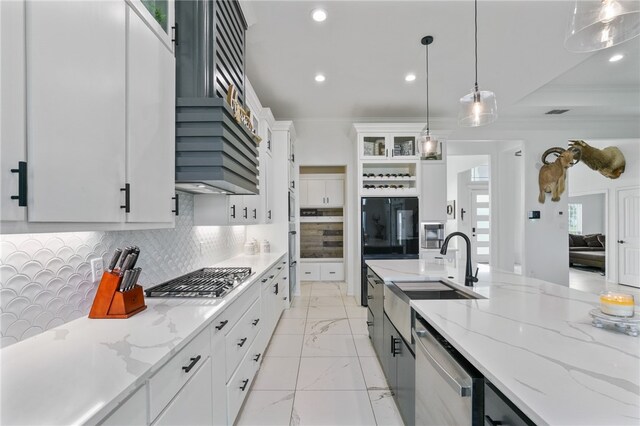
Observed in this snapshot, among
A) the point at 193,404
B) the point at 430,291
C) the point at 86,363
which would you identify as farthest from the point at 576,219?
the point at 86,363

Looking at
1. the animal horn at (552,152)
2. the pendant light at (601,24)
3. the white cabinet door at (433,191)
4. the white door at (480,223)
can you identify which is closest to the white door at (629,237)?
the animal horn at (552,152)

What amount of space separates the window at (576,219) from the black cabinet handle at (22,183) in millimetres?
12382

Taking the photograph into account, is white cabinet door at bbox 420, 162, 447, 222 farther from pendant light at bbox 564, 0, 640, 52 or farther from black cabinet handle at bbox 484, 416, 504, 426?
black cabinet handle at bbox 484, 416, 504, 426

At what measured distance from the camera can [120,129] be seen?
1.14 metres

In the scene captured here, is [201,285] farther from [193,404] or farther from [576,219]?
[576,219]

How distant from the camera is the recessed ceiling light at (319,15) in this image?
92.2 inches

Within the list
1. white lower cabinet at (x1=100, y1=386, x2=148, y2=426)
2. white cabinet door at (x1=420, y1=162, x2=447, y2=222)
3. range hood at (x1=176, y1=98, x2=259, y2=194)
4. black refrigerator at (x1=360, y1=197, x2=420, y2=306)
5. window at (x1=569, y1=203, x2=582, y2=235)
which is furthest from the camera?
window at (x1=569, y1=203, x2=582, y2=235)

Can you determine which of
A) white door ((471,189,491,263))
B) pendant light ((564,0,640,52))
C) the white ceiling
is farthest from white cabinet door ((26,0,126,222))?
white door ((471,189,491,263))

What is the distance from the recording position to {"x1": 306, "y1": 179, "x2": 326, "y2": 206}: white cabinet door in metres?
5.83

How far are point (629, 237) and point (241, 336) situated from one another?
26.8ft

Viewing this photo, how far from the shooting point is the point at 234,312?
5.65 feet

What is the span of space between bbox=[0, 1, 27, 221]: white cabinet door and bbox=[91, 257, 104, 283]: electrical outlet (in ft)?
2.35

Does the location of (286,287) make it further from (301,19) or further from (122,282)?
(301,19)

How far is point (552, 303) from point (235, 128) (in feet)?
6.91
